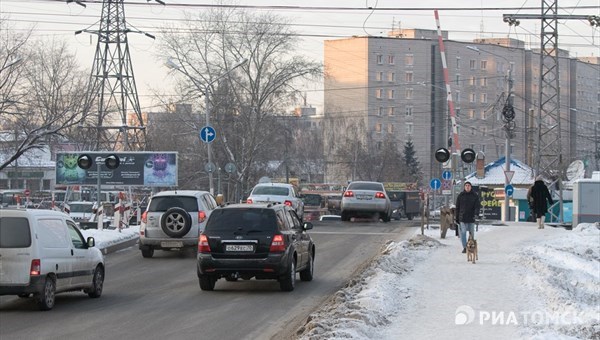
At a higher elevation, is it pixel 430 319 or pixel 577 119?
pixel 577 119

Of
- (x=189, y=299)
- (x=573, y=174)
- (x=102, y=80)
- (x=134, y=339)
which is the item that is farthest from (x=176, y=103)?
(x=134, y=339)

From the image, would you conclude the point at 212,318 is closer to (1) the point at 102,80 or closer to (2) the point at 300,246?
(2) the point at 300,246

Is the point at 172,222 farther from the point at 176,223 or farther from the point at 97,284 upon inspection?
the point at 97,284

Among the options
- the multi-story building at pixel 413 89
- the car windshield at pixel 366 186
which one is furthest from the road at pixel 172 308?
the multi-story building at pixel 413 89

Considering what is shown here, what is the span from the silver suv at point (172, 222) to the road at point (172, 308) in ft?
3.97

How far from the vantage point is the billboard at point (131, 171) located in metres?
43.8

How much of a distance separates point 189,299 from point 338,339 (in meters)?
6.94

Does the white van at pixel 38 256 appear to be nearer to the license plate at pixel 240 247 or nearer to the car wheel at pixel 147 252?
the license plate at pixel 240 247

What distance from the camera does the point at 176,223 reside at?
24828 millimetres

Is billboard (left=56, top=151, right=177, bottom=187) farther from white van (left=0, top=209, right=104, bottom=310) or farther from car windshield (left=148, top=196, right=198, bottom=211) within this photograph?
white van (left=0, top=209, right=104, bottom=310)

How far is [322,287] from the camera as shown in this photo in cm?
1819

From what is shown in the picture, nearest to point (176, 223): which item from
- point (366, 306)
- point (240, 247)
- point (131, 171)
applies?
point (240, 247)

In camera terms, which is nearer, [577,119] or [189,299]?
[189,299]

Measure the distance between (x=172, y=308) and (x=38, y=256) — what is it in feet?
7.32
